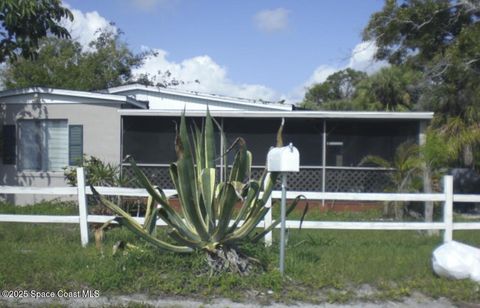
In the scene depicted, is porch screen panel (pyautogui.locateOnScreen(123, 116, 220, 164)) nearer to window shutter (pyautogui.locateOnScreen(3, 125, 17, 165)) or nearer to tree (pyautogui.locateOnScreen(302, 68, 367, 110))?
window shutter (pyautogui.locateOnScreen(3, 125, 17, 165))

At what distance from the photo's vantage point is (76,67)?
30391 mm

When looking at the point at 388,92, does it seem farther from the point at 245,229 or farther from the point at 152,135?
the point at 245,229

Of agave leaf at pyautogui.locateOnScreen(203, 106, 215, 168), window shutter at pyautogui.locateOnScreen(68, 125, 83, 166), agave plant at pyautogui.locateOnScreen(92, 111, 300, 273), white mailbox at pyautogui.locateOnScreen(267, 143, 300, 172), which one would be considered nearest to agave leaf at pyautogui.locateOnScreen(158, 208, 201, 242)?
agave plant at pyautogui.locateOnScreen(92, 111, 300, 273)

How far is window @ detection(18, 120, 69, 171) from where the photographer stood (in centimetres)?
1677

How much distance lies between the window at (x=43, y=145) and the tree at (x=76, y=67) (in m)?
12.1

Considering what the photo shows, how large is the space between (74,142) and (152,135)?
2.21 m

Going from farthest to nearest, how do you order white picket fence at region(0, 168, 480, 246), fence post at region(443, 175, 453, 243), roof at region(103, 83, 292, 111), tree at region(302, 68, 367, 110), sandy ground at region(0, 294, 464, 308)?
tree at region(302, 68, 367, 110) < roof at region(103, 83, 292, 111) < fence post at region(443, 175, 453, 243) < white picket fence at region(0, 168, 480, 246) < sandy ground at region(0, 294, 464, 308)

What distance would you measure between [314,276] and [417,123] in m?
10.4

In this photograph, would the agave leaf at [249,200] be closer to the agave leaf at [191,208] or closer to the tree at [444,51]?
the agave leaf at [191,208]

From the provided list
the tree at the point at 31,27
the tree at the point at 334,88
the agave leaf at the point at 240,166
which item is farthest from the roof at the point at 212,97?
the tree at the point at 334,88

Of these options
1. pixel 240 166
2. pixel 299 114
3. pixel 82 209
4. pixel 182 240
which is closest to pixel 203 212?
pixel 182 240

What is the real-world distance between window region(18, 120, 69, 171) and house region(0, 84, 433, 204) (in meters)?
0.03

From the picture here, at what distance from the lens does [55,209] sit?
15039mm

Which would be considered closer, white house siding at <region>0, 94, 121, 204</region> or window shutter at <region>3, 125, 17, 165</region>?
white house siding at <region>0, 94, 121, 204</region>
